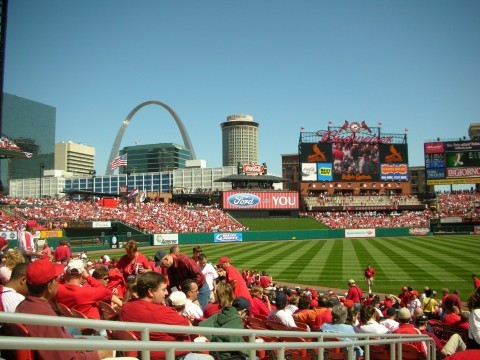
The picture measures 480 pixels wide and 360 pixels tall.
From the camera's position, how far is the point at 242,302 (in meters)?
5.70

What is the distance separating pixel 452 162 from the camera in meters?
72.4

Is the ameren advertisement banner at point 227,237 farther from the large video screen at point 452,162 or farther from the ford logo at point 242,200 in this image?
the large video screen at point 452,162

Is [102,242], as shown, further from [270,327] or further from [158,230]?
[270,327]

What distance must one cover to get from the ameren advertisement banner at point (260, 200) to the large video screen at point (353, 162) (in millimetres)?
5647

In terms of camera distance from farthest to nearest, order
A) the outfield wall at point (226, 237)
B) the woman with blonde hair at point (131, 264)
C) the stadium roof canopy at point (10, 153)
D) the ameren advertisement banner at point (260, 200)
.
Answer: the ameren advertisement banner at point (260, 200)
the stadium roof canopy at point (10, 153)
the outfield wall at point (226, 237)
the woman with blonde hair at point (131, 264)

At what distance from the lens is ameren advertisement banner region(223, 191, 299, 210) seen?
2778 inches

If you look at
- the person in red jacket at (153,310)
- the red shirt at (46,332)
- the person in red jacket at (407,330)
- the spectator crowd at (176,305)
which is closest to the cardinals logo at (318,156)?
the spectator crowd at (176,305)

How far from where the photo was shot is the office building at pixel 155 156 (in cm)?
18512

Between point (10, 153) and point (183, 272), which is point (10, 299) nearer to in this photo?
point (183, 272)

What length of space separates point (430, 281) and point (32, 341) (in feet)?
75.3

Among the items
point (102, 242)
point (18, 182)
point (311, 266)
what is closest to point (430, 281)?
point (311, 266)

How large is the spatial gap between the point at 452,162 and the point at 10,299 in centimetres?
7880

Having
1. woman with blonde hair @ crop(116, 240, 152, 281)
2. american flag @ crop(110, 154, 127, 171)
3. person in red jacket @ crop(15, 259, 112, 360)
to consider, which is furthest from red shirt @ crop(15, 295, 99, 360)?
american flag @ crop(110, 154, 127, 171)

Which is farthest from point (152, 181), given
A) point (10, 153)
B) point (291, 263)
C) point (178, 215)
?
point (291, 263)
